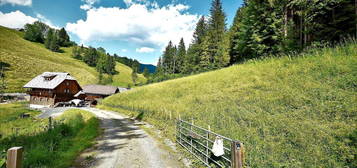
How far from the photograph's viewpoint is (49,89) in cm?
4316

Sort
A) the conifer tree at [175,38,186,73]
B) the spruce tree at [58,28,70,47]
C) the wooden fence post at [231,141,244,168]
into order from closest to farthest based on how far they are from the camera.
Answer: the wooden fence post at [231,141,244,168]
the conifer tree at [175,38,186,73]
the spruce tree at [58,28,70,47]

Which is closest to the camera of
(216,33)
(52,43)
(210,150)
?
(210,150)

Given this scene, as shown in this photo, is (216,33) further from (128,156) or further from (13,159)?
(13,159)

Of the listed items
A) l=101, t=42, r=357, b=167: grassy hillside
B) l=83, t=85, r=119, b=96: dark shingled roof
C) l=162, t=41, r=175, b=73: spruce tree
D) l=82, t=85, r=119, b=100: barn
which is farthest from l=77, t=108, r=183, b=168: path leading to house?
l=162, t=41, r=175, b=73: spruce tree

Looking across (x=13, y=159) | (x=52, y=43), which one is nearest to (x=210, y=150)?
(x=13, y=159)

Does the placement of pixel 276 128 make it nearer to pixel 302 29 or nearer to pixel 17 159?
pixel 17 159

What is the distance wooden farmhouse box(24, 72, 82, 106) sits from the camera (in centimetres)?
4300

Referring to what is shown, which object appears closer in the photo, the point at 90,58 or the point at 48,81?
the point at 48,81

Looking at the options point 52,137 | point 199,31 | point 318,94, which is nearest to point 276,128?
point 318,94

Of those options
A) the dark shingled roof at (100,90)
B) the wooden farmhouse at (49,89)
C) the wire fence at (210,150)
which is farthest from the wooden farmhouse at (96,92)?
the wire fence at (210,150)

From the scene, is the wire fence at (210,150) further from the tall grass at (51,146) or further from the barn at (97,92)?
the barn at (97,92)

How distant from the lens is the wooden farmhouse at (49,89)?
43000mm

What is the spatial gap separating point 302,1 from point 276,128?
61.9 feet

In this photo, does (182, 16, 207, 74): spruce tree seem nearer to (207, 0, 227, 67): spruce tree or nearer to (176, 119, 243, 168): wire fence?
(207, 0, 227, 67): spruce tree
